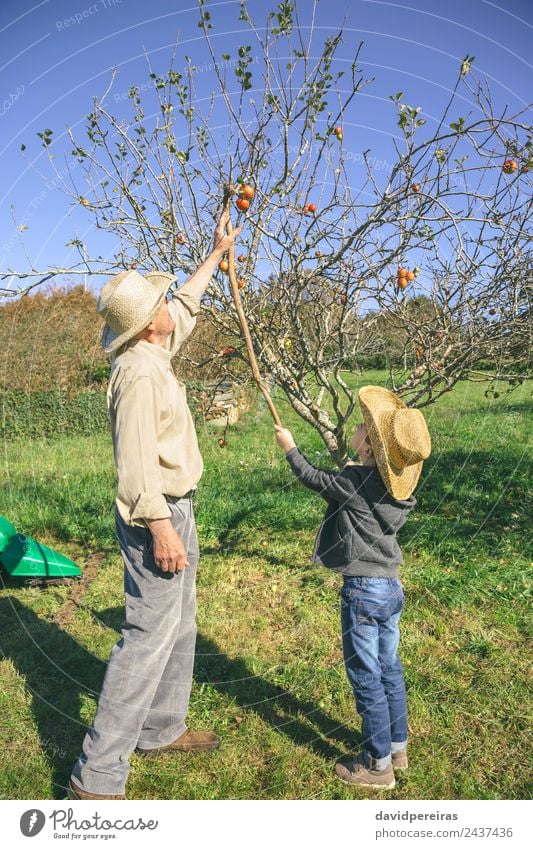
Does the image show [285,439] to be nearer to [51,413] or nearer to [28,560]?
[28,560]

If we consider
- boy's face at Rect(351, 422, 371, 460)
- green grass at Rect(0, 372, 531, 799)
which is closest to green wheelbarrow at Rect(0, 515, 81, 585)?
green grass at Rect(0, 372, 531, 799)

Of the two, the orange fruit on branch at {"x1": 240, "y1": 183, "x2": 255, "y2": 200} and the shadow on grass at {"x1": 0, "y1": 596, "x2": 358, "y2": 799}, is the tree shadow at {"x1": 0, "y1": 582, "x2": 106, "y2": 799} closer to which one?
the shadow on grass at {"x1": 0, "y1": 596, "x2": 358, "y2": 799}

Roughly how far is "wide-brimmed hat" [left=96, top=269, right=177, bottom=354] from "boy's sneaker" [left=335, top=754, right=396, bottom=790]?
1.90 metres

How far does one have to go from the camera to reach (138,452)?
2.29 m

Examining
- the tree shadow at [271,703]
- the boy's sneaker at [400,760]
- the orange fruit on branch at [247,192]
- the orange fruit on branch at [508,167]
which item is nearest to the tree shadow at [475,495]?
the tree shadow at [271,703]

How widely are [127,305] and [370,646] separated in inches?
62.2

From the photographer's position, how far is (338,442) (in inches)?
155

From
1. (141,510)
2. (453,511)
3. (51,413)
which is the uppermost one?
(141,510)

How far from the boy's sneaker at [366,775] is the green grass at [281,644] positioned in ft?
0.14

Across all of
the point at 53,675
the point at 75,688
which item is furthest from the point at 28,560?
the point at 75,688

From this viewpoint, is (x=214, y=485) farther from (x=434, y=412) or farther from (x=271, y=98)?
(x=434, y=412)

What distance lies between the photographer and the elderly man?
7.55 feet

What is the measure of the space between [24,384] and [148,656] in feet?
27.1
